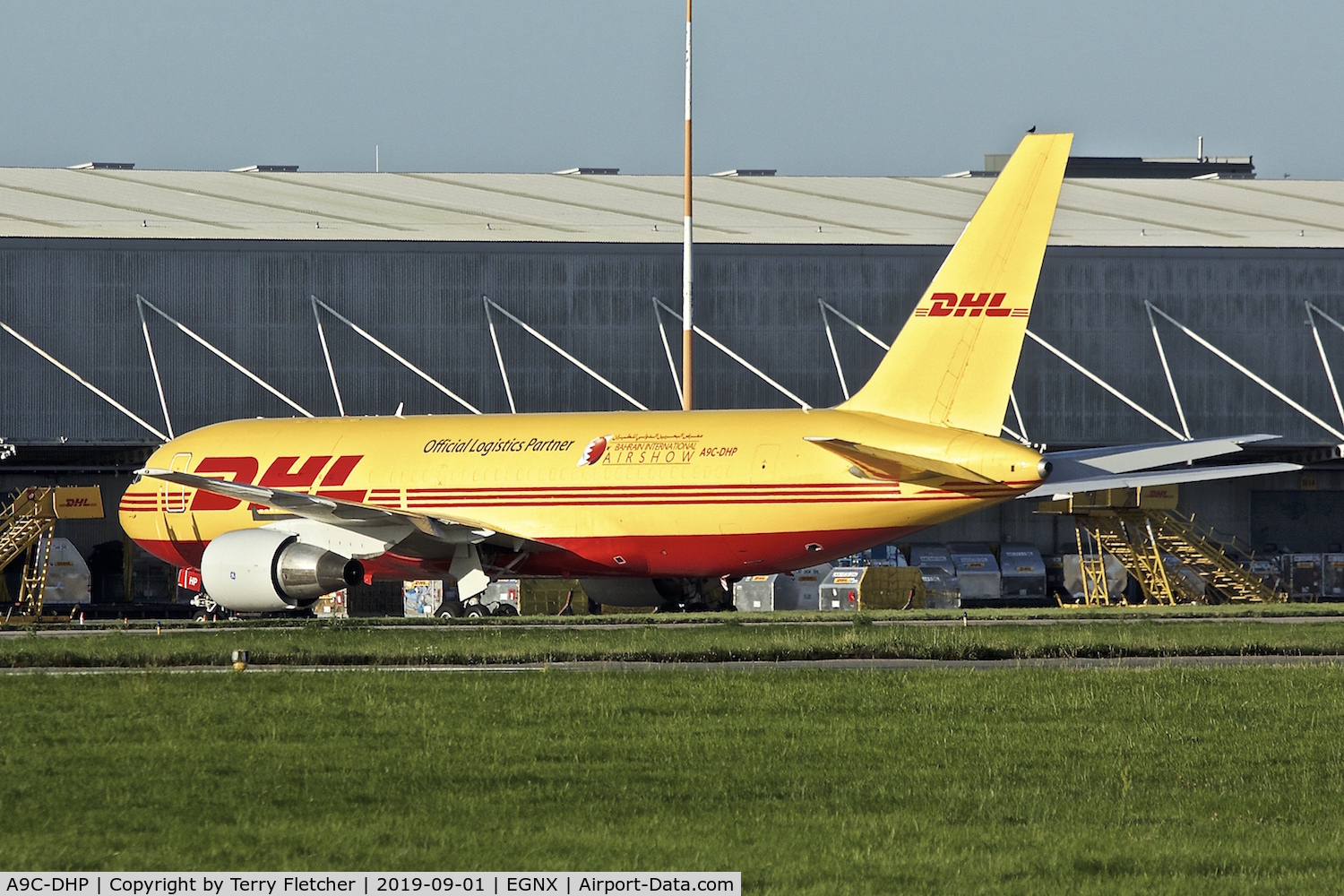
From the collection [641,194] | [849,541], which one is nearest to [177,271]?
[641,194]

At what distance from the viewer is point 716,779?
12.3 meters

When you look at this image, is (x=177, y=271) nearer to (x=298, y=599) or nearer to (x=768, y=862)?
(x=298, y=599)

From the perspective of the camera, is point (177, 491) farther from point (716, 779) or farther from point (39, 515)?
point (716, 779)

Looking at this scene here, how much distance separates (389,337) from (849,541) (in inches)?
1018

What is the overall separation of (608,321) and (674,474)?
21808 millimetres

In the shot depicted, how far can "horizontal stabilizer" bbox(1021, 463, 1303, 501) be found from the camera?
31.4 m

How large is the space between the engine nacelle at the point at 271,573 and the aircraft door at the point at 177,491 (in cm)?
494

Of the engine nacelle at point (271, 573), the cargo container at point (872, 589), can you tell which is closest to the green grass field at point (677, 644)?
the engine nacelle at point (271, 573)

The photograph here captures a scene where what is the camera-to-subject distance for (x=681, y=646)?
2394cm

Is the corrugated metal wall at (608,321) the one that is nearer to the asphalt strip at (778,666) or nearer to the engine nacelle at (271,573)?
the engine nacelle at (271,573)

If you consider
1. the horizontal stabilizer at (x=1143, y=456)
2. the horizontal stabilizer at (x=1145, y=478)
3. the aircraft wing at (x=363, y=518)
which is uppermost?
the horizontal stabilizer at (x=1143, y=456)

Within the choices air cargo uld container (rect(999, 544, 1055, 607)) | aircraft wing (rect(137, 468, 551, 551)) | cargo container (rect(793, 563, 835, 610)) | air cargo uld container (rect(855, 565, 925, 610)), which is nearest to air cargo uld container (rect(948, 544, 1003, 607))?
air cargo uld container (rect(999, 544, 1055, 607))

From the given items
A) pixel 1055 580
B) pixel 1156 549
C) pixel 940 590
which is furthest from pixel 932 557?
pixel 1156 549

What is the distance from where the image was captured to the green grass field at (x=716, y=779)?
9578mm
